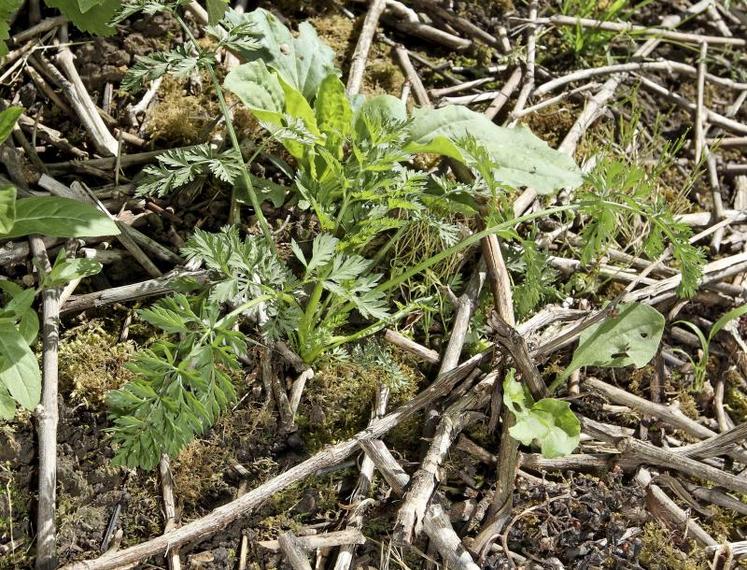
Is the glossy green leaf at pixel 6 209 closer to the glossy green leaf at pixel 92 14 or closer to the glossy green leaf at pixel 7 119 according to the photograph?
the glossy green leaf at pixel 7 119

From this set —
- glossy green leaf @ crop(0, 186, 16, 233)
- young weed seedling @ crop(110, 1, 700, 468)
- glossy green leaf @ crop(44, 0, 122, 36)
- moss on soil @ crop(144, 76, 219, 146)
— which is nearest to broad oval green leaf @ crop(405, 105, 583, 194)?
young weed seedling @ crop(110, 1, 700, 468)

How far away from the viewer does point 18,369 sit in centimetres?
229

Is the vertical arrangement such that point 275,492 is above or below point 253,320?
below

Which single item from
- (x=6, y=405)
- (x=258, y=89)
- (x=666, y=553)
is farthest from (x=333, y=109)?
(x=666, y=553)

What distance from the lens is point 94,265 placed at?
2.44m

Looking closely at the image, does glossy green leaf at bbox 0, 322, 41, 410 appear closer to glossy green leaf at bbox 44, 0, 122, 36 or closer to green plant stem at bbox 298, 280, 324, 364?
green plant stem at bbox 298, 280, 324, 364

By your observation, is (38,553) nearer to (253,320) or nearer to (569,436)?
(253,320)

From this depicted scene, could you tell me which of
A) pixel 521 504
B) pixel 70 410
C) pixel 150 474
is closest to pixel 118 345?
pixel 70 410

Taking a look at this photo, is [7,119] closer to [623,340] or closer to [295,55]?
[295,55]

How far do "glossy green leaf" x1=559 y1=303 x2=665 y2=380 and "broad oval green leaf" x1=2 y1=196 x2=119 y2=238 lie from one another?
5.07 ft

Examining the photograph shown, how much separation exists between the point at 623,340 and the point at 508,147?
771mm

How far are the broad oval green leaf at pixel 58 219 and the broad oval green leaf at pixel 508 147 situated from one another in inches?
41.9

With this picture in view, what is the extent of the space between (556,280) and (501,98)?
2.61ft

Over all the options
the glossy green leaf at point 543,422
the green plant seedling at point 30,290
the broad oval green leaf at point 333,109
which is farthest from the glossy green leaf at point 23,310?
the glossy green leaf at point 543,422
